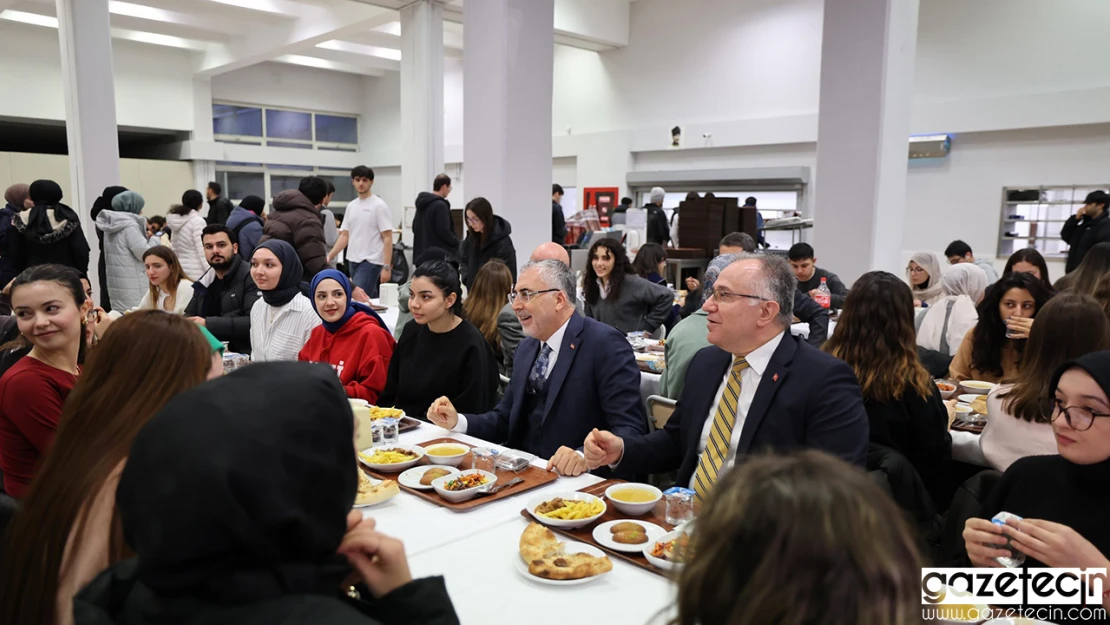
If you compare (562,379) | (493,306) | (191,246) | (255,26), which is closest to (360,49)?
(255,26)

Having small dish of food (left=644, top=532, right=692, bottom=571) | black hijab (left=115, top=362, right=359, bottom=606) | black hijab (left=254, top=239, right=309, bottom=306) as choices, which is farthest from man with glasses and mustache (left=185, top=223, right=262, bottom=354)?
black hijab (left=115, top=362, right=359, bottom=606)

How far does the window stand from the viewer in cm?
1518

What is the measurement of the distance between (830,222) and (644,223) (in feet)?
18.0

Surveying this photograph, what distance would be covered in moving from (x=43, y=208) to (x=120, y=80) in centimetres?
885

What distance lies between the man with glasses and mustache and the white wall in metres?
9.99

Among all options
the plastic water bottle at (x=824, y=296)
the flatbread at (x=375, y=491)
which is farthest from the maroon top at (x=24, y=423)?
the plastic water bottle at (x=824, y=296)

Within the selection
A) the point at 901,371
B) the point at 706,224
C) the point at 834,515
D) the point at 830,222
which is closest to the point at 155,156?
the point at 706,224

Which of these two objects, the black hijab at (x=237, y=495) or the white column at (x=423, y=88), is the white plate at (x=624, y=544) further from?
the white column at (x=423, y=88)

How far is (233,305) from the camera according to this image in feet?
15.3

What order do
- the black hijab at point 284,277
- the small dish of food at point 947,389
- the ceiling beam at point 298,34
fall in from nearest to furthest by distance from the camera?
the small dish of food at point 947,389 < the black hijab at point 284,277 < the ceiling beam at point 298,34

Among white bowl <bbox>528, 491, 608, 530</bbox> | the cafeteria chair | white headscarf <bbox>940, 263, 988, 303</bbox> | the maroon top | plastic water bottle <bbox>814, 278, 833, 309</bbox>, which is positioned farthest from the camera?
plastic water bottle <bbox>814, 278, 833, 309</bbox>

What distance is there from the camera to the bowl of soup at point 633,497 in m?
2.03

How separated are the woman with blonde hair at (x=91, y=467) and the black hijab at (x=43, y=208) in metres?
5.20

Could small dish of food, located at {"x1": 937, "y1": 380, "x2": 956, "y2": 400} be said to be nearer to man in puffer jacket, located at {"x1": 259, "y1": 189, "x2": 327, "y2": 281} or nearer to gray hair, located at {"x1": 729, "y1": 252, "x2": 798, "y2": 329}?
gray hair, located at {"x1": 729, "y1": 252, "x2": 798, "y2": 329}
